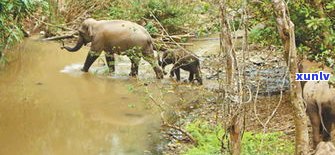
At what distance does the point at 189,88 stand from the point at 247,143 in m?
3.92

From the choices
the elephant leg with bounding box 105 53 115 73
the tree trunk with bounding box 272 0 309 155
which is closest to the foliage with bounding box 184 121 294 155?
the tree trunk with bounding box 272 0 309 155

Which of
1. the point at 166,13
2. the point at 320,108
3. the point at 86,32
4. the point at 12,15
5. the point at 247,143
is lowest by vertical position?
the point at 247,143

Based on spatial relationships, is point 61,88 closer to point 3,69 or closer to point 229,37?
point 3,69

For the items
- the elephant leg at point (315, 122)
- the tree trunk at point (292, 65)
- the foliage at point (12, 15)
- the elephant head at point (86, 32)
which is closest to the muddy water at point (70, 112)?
the elephant head at point (86, 32)

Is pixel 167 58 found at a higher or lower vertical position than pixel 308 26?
lower

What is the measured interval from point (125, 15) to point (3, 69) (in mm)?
4210

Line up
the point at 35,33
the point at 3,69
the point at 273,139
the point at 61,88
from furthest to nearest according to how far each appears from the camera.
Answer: the point at 35,33 < the point at 3,69 < the point at 61,88 < the point at 273,139

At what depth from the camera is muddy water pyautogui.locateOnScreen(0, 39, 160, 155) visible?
732 centimetres

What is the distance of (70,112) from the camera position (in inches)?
347

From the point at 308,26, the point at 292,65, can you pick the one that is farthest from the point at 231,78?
the point at 308,26

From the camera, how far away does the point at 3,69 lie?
11.5 m

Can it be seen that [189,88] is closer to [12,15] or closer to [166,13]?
[12,15]

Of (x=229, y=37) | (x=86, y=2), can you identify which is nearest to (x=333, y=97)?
(x=229, y=37)

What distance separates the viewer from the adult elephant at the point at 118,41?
37.3 ft
